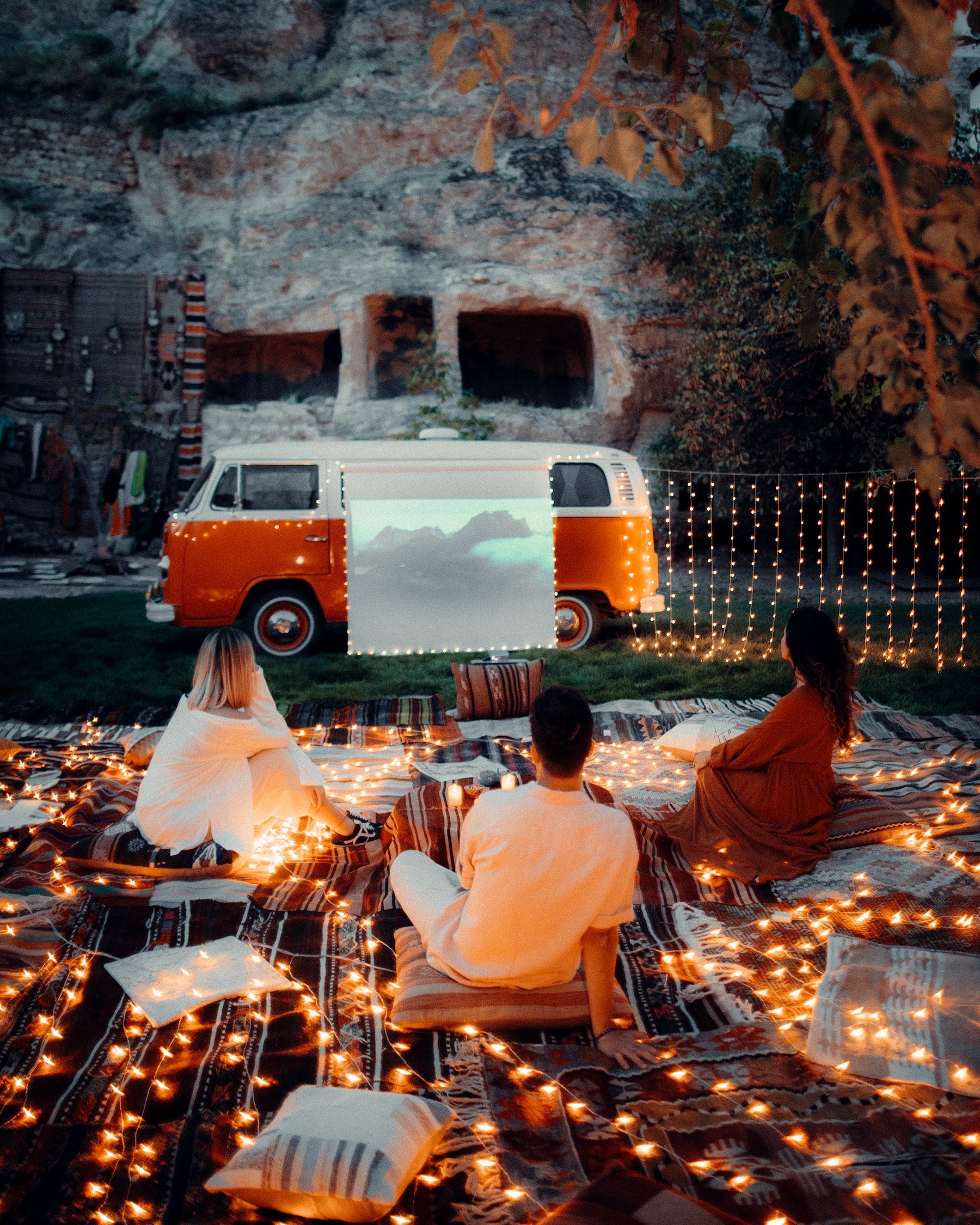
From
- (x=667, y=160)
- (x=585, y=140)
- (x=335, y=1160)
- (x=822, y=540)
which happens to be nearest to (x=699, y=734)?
(x=335, y=1160)

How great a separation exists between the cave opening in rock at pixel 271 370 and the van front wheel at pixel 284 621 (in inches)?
396

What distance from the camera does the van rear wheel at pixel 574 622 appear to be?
9.62 metres

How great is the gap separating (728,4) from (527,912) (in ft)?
7.76

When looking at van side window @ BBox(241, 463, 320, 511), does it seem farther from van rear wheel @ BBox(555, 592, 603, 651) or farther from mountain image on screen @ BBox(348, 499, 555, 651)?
van rear wheel @ BBox(555, 592, 603, 651)

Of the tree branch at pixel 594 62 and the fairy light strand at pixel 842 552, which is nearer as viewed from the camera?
the tree branch at pixel 594 62

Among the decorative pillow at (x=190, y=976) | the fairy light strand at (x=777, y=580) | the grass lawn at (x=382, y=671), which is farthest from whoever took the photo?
the fairy light strand at (x=777, y=580)

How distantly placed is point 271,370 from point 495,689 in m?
13.6

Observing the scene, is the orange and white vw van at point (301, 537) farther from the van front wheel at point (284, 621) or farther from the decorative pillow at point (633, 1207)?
the decorative pillow at point (633, 1207)

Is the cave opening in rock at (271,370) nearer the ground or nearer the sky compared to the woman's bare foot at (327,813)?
nearer the sky

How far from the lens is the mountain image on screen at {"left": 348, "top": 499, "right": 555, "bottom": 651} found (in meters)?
8.87

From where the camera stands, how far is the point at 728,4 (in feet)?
7.43

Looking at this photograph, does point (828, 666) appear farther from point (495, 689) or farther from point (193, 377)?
point (193, 377)

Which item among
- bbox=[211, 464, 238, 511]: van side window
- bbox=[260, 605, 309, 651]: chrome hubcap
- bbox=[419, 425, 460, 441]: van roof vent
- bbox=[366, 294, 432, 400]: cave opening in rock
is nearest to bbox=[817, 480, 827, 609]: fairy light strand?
bbox=[419, 425, 460, 441]: van roof vent

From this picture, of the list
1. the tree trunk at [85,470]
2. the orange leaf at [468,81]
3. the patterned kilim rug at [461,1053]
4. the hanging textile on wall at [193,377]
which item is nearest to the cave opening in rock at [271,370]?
the hanging textile on wall at [193,377]
